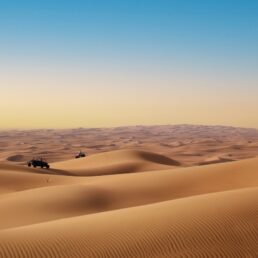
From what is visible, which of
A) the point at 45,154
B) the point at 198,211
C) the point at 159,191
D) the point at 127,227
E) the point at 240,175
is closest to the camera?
the point at 127,227

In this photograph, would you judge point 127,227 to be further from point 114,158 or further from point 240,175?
point 114,158

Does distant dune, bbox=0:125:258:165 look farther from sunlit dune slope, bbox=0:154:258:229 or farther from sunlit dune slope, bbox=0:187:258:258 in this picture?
sunlit dune slope, bbox=0:187:258:258

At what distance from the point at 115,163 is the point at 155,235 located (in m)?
32.8

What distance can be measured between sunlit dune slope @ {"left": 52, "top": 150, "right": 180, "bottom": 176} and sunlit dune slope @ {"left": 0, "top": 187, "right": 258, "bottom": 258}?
24878 mm

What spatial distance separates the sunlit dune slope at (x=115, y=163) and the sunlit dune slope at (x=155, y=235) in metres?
24.9

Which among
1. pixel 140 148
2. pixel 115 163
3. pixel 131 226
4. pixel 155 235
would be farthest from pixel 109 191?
pixel 140 148

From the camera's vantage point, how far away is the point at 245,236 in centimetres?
877

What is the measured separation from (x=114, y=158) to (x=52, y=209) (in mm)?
29873

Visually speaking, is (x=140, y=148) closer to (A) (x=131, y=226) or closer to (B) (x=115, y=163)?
(B) (x=115, y=163)

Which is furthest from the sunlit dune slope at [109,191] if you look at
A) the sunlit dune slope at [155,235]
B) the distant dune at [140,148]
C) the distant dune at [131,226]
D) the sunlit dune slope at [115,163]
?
the distant dune at [140,148]

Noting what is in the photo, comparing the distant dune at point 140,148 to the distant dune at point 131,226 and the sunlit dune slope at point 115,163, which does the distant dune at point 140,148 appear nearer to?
the sunlit dune slope at point 115,163

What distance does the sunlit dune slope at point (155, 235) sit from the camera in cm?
828

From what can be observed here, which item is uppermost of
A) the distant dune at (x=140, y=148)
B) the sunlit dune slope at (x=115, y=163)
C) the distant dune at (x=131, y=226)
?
the distant dune at (x=131, y=226)

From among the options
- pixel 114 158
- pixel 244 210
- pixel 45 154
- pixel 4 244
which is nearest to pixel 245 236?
pixel 244 210
